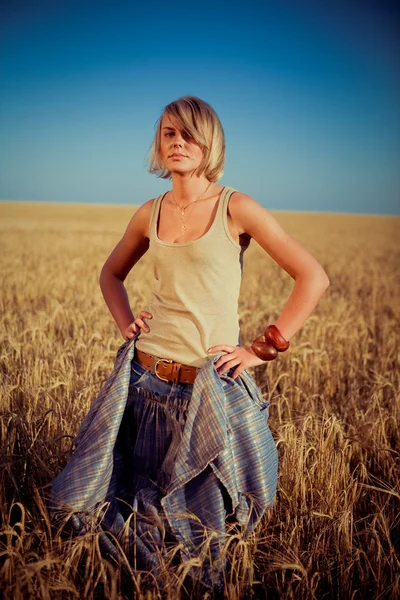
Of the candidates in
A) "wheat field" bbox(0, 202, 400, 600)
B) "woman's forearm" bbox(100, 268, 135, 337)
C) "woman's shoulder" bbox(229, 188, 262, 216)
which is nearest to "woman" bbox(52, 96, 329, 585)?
"woman's shoulder" bbox(229, 188, 262, 216)

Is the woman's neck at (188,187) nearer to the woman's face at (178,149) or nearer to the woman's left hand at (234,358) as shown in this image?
the woman's face at (178,149)

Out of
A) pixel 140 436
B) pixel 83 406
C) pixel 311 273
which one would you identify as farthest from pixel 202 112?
pixel 83 406

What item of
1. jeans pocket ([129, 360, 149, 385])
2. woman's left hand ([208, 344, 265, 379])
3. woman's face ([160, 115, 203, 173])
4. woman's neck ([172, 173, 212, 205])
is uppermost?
woman's face ([160, 115, 203, 173])

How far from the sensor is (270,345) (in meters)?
1.79

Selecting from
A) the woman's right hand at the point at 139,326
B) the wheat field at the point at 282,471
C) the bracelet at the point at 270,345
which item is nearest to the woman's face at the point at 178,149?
the woman's right hand at the point at 139,326

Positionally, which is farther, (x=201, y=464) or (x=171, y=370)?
(x=171, y=370)

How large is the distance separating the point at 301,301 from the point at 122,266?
84cm

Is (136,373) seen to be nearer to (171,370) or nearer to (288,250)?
(171,370)

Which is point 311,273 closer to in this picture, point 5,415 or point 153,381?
point 153,381

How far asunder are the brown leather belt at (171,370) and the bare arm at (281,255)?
12 centimetres

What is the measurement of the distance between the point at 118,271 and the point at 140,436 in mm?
743

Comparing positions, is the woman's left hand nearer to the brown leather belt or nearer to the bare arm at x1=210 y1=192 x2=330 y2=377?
the bare arm at x1=210 y1=192 x2=330 y2=377

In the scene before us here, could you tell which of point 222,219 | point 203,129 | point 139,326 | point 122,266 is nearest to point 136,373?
point 139,326

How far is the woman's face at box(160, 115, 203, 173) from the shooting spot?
1.79 meters
